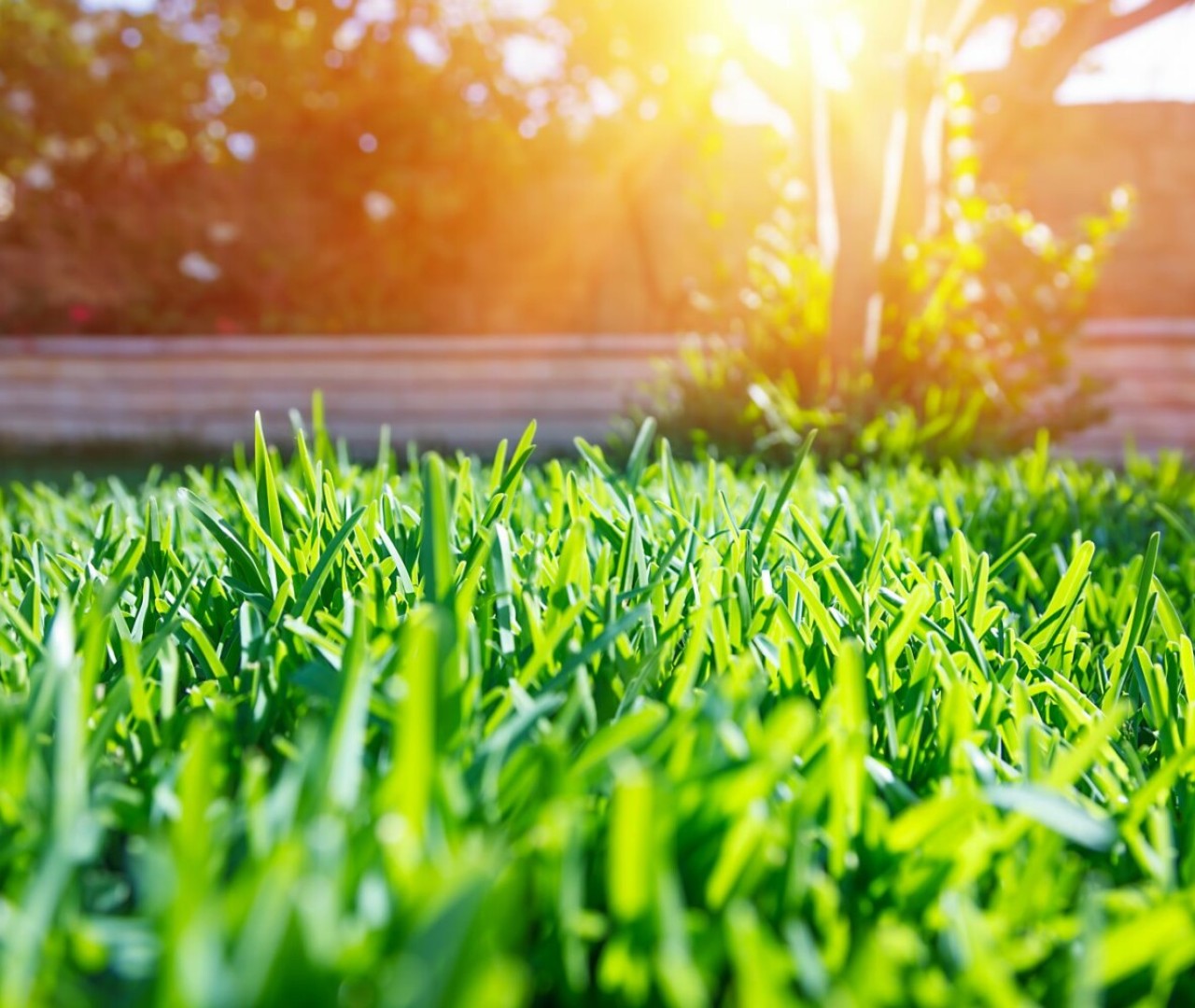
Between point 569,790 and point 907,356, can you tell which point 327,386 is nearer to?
point 907,356

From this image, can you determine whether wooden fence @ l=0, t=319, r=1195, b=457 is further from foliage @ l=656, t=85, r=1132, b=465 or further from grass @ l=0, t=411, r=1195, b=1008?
grass @ l=0, t=411, r=1195, b=1008

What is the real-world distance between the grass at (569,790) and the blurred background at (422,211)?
565cm

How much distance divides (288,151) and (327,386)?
3923 mm

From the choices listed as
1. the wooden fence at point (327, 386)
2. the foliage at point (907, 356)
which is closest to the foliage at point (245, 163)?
the wooden fence at point (327, 386)

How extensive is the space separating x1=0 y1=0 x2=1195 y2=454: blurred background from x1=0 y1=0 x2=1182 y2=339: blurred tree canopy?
3 cm

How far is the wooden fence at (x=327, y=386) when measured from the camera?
326 inches

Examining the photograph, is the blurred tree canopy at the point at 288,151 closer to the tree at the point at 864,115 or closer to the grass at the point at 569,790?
the tree at the point at 864,115

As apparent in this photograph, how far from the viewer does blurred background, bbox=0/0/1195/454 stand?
823 centimetres

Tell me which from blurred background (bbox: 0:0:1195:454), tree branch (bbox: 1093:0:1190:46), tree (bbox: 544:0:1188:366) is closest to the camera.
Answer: tree (bbox: 544:0:1188:366)

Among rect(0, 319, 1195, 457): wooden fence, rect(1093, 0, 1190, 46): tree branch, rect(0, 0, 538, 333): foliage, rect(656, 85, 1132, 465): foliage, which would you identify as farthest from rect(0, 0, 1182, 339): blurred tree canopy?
rect(656, 85, 1132, 465): foliage

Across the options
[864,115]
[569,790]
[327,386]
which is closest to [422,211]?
[327,386]

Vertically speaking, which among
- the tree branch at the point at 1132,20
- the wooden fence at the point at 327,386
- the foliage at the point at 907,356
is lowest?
the wooden fence at the point at 327,386

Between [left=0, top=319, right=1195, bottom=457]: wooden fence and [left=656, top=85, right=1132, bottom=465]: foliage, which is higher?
[left=656, top=85, right=1132, bottom=465]: foliage

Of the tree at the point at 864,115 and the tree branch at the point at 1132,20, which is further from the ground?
the tree branch at the point at 1132,20
